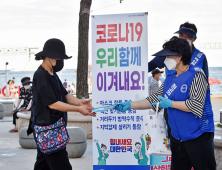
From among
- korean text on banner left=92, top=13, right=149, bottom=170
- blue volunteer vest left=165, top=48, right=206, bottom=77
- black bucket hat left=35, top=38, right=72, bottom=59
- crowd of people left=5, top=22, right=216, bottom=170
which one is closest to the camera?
crowd of people left=5, top=22, right=216, bottom=170

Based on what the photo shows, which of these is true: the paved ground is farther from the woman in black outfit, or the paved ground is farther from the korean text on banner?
the woman in black outfit

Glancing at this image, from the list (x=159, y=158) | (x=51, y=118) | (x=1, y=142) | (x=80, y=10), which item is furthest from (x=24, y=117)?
(x=51, y=118)

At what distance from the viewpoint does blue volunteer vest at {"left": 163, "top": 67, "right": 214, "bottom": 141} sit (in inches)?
117

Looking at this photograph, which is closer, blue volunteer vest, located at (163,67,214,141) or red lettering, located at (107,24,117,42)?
blue volunteer vest, located at (163,67,214,141)

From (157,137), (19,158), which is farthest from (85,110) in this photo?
(19,158)

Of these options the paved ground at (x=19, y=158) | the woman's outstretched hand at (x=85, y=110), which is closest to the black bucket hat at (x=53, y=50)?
the woman's outstretched hand at (x=85, y=110)

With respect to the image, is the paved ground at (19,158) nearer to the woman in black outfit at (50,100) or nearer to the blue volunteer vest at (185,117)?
the woman in black outfit at (50,100)

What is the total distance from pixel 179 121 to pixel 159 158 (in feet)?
5.28

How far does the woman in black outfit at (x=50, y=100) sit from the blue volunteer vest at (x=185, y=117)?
0.97 meters

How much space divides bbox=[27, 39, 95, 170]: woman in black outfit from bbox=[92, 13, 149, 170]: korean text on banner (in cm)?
133

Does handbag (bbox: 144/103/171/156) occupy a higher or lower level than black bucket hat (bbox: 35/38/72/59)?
lower

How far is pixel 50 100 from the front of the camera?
3.15 meters

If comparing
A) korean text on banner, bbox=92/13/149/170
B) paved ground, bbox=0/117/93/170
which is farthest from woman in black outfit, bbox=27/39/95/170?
paved ground, bbox=0/117/93/170

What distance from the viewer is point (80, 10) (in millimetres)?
9703
